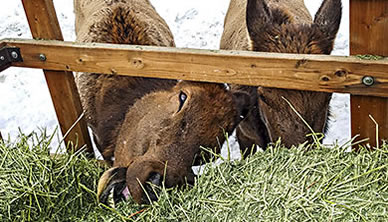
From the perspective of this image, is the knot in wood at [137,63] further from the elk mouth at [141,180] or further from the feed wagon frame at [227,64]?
the elk mouth at [141,180]

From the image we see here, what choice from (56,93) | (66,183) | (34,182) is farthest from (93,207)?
(56,93)

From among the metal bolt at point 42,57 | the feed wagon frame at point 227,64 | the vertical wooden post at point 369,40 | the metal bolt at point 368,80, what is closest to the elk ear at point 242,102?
the feed wagon frame at point 227,64

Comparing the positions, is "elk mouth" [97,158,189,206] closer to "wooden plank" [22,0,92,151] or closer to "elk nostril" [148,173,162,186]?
"elk nostril" [148,173,162,186]

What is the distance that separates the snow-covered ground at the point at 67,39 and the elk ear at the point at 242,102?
212 cm

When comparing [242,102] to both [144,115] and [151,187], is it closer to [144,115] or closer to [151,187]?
[144,115]

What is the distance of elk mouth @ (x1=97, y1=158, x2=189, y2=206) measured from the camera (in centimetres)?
328

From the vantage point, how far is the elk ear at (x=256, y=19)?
3910mm

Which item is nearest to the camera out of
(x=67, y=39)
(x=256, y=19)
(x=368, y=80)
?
(x=368, y=80)

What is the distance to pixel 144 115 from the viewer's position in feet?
12.6

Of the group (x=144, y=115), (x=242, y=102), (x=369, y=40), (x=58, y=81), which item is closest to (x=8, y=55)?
(x=58, y=81)

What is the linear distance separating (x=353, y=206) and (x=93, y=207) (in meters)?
1.95

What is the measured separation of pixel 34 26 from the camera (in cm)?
409

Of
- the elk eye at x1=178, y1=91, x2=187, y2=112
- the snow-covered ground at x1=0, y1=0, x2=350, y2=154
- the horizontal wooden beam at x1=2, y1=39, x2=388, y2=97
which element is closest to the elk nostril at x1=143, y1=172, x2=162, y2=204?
the elk eye at x1=178, y1=91, x2=187, y2=112

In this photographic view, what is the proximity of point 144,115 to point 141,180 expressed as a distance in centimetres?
72
